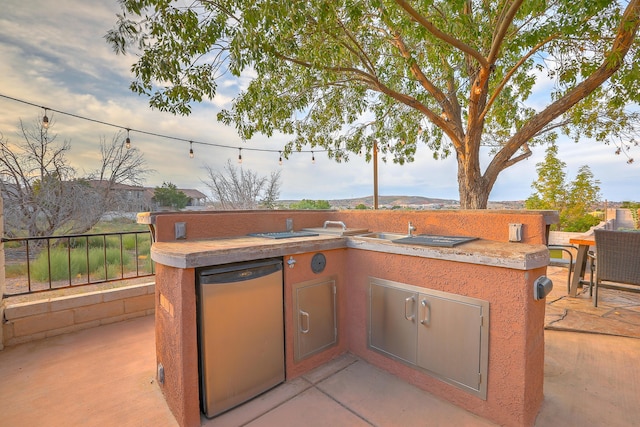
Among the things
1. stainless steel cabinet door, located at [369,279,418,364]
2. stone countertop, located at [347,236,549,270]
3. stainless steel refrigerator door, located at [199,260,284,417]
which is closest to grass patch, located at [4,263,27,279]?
stainless steel refrigerator door, located at [199,260,284,417]

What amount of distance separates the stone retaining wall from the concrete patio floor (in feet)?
0.35

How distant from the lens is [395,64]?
16.4ft

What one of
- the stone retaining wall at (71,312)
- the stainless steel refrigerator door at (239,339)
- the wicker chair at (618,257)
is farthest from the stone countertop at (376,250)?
the wicker chair at (618,257)

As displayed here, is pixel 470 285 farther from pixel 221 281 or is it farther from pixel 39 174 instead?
pixel 39 174

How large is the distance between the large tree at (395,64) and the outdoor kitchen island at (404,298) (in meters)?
2.27

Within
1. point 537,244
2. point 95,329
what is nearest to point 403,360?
point 537,244

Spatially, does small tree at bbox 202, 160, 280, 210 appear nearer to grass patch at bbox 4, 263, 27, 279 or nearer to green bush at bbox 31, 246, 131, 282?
green bush at bbox 31, 246, 131, 282

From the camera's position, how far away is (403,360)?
192cm

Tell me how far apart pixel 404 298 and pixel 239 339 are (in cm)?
112

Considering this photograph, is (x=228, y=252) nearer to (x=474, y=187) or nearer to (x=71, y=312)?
(x=71, y=312)

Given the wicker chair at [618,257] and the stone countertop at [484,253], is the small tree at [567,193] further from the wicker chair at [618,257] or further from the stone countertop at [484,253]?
the stone countertop at [484,253]

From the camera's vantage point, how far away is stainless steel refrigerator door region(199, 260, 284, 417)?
1556 mm

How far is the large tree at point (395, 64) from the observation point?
10.4 feet

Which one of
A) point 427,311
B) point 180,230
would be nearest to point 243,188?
point 180,230
